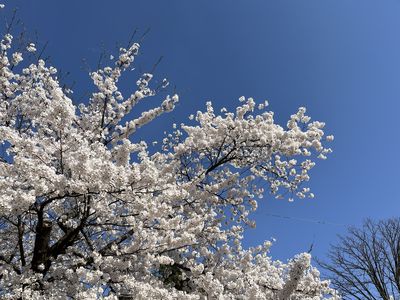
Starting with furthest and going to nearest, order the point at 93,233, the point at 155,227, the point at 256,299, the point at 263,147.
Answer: the point at 263,147
the point at 93,233
the point at 256,299
the point at 155,227

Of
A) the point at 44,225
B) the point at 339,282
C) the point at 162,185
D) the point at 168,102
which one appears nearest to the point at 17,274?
the point at 44,225

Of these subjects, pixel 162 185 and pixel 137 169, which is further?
pixel 162 185

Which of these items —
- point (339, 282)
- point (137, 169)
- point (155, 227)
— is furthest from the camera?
point (339, 282)

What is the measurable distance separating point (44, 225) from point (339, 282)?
1802 cm

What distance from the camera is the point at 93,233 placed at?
28.3 feet

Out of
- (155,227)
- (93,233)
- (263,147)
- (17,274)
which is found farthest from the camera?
(263,147)

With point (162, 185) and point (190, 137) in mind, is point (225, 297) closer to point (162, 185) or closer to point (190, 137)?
point (162, 185)

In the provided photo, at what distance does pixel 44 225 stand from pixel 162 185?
9.88ft

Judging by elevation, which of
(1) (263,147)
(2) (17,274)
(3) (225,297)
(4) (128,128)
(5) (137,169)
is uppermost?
(1) (263,147)

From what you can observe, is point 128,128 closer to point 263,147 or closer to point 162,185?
point 162,185

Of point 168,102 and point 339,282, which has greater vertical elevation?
point 339,282

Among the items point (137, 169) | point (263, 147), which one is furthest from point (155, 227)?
point (263, 147)

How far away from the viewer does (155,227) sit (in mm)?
7344

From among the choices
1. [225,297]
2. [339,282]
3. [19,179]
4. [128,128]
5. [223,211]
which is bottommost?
[225,297]
